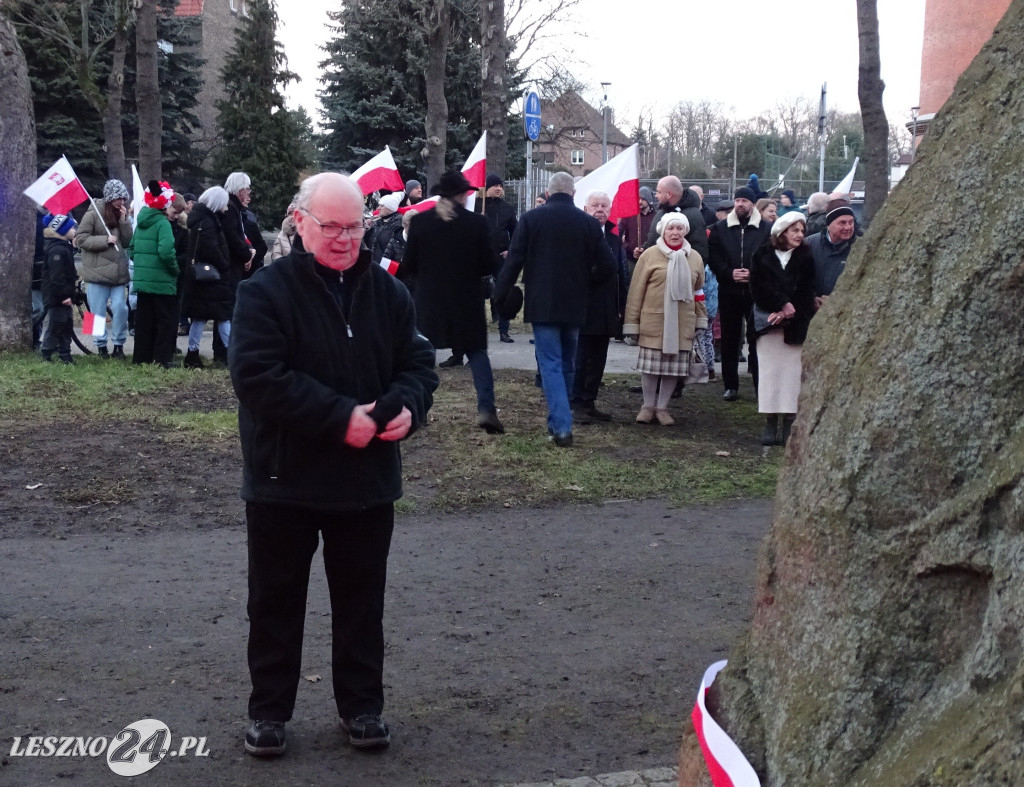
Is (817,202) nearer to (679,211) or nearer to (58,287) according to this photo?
(679,211)

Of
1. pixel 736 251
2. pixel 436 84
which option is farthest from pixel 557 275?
pixel 436 84

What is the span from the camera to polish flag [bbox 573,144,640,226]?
13008 mm

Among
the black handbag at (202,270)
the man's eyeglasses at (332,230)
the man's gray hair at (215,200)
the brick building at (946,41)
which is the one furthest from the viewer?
the brick building at (946,41)

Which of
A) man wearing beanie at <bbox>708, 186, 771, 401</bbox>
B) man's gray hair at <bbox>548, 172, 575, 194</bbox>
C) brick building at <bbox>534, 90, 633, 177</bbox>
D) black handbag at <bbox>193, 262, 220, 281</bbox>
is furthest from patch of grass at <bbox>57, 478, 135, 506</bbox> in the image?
brick building at <bbox>534, 90, 633, 177</bbox>

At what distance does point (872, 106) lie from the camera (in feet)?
42.4

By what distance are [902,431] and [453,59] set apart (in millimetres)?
36121

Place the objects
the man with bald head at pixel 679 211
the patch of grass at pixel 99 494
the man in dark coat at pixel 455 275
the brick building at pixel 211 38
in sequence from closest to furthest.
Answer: the patch of grass at pixel 99 494 → the man in dark coat at pixel 455 275 → the man with bald head at pixel 679 211 → the brick building at pixel 211 38

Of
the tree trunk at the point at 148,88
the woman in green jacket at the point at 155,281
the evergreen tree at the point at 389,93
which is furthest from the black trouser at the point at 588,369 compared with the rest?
Result: the evergreen tree at the point at 389,93

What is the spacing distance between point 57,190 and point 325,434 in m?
11.3

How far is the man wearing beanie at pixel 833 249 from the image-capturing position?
9.33 metres

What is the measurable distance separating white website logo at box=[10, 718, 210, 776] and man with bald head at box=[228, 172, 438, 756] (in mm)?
272

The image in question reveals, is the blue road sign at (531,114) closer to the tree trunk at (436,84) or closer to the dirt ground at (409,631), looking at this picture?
the tree trunk at (436,84)

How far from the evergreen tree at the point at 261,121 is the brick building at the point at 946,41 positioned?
22.9 m

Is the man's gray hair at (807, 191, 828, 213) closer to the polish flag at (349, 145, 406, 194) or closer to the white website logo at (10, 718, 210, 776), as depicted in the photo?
the polish flag at (349, 145, 406, 194)
